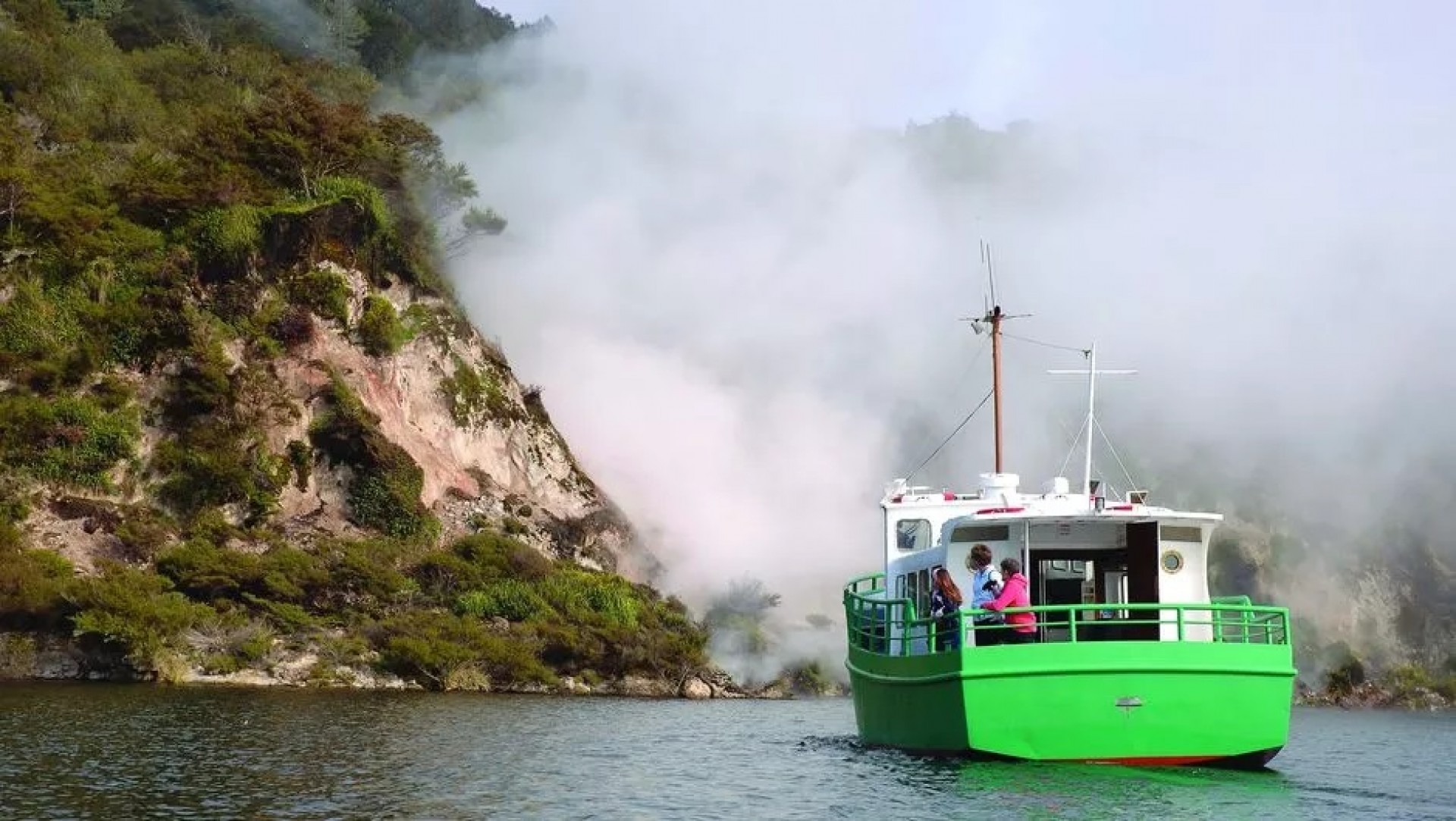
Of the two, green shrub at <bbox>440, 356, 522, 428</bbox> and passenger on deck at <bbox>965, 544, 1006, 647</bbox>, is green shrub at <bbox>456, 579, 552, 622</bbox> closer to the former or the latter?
green shrub at <bbox>440, 356, 522, 428</bbox>

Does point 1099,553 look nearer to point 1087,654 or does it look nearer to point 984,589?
point 984,589

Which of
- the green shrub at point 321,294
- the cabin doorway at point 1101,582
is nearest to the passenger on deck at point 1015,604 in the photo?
the cabin doorway at point 1101,582

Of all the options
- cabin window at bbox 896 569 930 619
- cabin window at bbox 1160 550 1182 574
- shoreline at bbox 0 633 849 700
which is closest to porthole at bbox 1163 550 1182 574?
cabin window at bbox 1160 550 1182 574

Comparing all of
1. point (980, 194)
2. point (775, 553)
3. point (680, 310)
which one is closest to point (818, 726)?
point (775, 553)

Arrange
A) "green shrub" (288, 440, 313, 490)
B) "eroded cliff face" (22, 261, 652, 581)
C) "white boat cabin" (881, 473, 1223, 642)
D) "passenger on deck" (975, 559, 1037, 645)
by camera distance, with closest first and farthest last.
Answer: "passenger on deck" (975, 559, 1037, 645)
"white boat cabin" (881, 473, 1223, 642)
"eroded cliff face" (22, 261, 652, 581)
"green shrub" (288, 440, 313, 490)

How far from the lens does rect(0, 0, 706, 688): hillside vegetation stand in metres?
53.5

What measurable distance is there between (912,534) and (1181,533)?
7.54m

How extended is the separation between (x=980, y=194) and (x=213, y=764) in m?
115

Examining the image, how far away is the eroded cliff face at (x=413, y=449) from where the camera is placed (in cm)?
5925

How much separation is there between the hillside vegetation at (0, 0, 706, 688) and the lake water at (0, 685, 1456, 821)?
11556 millimetres

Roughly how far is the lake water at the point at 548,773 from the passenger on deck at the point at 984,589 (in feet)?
7.54

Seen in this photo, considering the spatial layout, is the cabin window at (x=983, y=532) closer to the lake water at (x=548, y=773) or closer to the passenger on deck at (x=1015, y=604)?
the passenger on deck at (x=1015, y=604)

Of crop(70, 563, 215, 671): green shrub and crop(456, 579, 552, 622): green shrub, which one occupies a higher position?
crop(456, 579, 552, 622): green shrub

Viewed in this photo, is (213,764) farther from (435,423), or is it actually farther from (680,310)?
(680,310)
